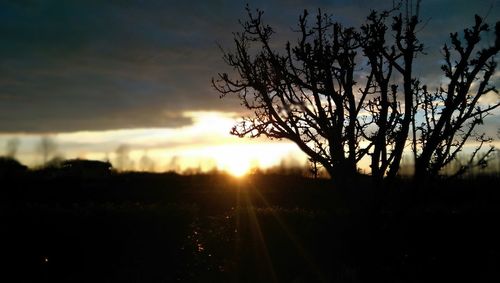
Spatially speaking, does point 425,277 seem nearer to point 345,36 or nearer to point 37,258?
point 345,36

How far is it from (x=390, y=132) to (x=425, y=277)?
12.3ft

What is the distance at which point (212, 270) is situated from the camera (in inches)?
489

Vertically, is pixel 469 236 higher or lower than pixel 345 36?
lower

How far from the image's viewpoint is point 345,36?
35.9 ft

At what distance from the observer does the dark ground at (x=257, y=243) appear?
433 inches

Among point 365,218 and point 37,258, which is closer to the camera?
point 365,218

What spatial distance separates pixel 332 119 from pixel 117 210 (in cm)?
781

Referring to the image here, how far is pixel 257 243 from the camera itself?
1450 centimetres

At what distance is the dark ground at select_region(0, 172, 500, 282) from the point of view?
1101cm

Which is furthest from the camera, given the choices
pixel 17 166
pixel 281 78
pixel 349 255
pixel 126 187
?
pixel 17 166

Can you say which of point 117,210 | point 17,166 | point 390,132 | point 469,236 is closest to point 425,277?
point 390,132

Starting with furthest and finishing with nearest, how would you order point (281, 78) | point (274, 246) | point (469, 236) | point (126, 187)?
point (126, 187)
point (469, 236)
point (274, 246)
point (281, 78)

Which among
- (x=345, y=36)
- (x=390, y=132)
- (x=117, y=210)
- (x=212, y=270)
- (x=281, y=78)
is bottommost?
(x=212, y=270)

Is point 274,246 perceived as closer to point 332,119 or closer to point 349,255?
point 349,255
